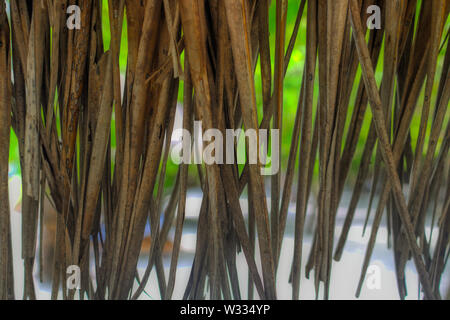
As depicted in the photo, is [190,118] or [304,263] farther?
[304,263]

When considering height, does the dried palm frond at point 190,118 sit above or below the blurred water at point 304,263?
above

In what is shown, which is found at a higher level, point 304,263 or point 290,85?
point 290,85

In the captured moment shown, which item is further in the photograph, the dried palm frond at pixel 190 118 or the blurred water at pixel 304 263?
the blurred water at pixel 304 263

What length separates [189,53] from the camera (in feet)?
1.93

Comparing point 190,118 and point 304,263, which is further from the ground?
point 190,118

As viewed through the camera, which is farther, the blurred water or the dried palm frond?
the blurred water

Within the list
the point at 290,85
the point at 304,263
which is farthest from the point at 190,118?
the point at 304,263

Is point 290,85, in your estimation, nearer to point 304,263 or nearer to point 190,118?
point 190,118

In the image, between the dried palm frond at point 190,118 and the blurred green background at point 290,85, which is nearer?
the dried palm frond at point 190,118

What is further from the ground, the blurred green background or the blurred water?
the blurred green background

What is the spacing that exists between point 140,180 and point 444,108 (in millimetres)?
544

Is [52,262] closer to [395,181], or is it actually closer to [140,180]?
[140,180]

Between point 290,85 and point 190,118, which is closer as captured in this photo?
point 190,118
